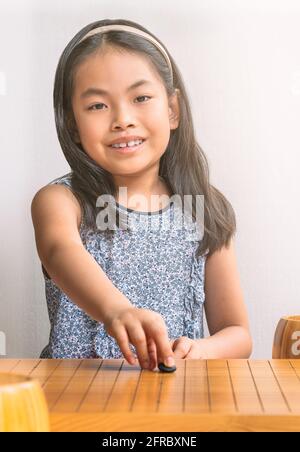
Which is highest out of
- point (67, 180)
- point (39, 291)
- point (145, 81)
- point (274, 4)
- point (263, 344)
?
point (274, 4)

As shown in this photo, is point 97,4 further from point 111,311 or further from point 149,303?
point 111,311

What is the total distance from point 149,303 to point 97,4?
50 cm

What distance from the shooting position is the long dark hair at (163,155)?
131 cm

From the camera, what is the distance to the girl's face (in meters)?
1.30

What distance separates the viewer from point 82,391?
624mm

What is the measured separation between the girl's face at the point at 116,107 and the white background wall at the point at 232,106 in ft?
0.34

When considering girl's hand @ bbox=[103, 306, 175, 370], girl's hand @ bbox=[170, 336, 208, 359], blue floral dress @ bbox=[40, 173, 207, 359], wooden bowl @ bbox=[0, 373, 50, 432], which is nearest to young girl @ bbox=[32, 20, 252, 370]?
blue floral dress @ bbox=[40, 173, 207, 359]

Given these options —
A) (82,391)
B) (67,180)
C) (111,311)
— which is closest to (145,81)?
(67,180)

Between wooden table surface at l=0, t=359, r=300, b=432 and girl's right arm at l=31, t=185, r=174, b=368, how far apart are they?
23 millimetres

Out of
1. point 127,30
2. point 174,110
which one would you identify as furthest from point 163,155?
point 127,30

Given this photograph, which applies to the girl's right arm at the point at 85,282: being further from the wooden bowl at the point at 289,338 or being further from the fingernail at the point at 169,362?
the wooden bowl at the point at 289,338

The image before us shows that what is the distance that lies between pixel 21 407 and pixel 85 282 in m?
0.50

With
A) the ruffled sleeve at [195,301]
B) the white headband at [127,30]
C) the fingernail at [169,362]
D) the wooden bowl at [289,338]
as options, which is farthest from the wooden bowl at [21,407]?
the white headband at [127,30]

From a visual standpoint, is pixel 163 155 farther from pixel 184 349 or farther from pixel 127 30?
pixel 184 349
